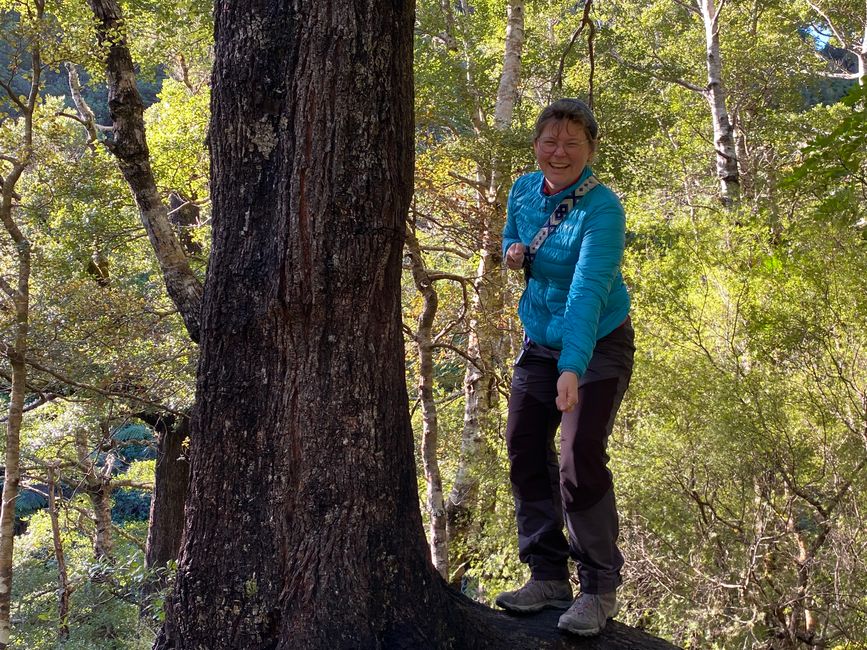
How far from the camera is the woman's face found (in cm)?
265

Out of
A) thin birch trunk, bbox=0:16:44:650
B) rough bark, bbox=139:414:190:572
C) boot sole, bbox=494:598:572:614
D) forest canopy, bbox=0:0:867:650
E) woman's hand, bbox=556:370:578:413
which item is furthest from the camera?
rough bark, bbox=139:414:190:572

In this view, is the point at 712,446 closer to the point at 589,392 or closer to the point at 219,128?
the point at 589,392

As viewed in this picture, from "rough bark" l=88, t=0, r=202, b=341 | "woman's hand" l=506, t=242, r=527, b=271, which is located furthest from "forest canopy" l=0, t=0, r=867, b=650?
"woman's hand" l=506, t=242, r=527, b=271

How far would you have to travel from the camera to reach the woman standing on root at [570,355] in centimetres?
254

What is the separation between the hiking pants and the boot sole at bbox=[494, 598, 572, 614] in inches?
3.3

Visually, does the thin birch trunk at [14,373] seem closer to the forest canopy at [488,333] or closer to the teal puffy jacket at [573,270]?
the forest canopy at [488,333]

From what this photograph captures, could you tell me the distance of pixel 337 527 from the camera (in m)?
2.43

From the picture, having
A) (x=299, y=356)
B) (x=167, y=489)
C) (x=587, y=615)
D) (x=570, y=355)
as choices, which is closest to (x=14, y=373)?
(x=167, y=489)

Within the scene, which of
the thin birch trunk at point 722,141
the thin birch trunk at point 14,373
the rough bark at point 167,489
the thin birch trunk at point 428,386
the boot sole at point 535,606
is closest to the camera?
the boot sole at point 535,606

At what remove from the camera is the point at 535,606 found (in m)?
2.92

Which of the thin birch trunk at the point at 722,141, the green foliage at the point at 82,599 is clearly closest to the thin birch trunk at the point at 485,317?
the green foliage at the point at 82,599

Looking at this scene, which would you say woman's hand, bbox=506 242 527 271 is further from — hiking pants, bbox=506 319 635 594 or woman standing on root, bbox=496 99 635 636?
hiking pants, bbox=506 319 635 594

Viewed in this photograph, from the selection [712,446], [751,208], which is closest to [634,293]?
[751,208]

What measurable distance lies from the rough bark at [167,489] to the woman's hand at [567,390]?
7810 millimetres
